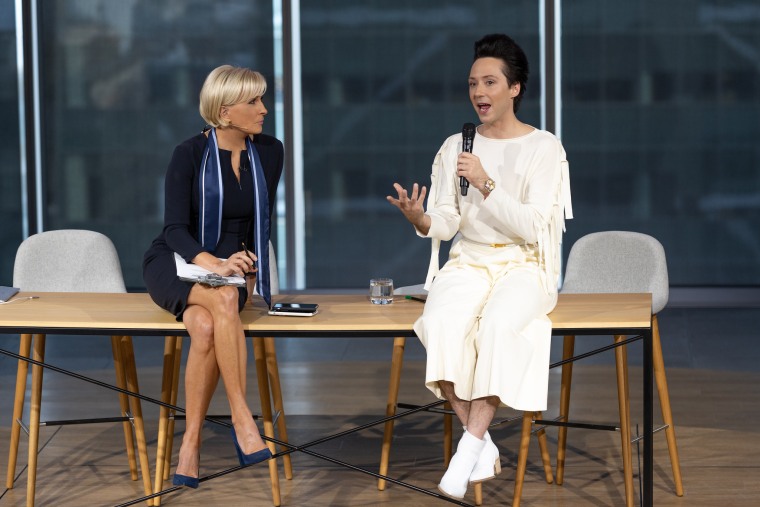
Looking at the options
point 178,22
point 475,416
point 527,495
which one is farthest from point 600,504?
point 178,22

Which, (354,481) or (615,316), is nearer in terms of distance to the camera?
(615,316)

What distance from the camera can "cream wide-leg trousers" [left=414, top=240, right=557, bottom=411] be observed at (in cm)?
329

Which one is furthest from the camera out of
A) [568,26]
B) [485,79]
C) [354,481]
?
[568,26]

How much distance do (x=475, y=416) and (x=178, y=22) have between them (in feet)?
16.4

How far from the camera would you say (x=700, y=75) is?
7.47 meters

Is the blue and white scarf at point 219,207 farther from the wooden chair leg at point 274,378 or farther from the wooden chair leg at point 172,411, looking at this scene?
the wooden chair leg at point 172,411

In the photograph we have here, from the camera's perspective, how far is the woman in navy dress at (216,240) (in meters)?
3.40

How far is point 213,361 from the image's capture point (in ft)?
11.3

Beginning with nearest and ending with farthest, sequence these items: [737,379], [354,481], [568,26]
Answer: [354,481]
[737,379]
[568,26]

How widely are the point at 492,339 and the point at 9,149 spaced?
5.28 metres

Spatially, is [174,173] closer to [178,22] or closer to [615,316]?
[615,316]

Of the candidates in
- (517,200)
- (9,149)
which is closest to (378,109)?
(9,149)

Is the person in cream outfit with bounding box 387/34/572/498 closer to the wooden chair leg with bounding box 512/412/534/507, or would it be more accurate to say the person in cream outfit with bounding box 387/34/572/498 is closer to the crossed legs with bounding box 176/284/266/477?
the wooden chair leg with bounding box 512/412/534/507

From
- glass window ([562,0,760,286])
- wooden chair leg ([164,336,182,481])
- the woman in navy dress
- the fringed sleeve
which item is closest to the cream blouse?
the fringed sleeve
